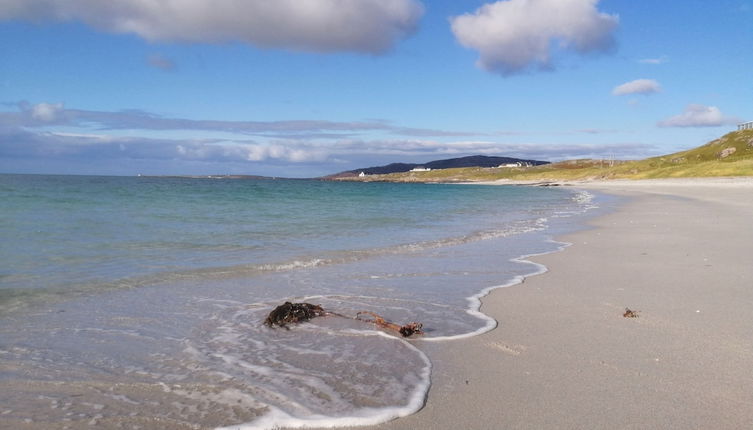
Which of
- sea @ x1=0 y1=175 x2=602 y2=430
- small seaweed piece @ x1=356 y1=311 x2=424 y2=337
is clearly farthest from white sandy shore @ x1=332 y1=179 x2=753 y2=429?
small seaweed piece @ x1=356 y1=311 x2=424 y2=337

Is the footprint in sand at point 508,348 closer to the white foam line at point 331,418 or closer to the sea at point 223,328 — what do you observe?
the sea at point 223,328

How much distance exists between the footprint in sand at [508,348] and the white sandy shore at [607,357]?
0.01 m

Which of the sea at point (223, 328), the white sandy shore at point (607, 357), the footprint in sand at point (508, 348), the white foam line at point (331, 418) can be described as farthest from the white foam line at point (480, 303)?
the white foam line at point (331, 418)

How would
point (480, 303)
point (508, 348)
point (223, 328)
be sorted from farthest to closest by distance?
point (480, 303)
point (223, 328)
point (508, 348)

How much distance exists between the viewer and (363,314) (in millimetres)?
6711

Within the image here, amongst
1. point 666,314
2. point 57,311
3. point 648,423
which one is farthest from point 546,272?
point 57,311

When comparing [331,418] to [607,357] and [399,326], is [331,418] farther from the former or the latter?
[607,357]

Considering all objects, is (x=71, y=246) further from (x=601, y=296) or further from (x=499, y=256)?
(x=601, y=296)

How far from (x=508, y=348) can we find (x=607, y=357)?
0.90m

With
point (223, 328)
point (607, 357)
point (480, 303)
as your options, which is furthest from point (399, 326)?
point (607, 357)

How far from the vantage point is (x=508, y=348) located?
5188mm

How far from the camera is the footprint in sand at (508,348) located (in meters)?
5.05

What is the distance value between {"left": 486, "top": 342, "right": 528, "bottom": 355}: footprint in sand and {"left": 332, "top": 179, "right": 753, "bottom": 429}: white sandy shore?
1 cm

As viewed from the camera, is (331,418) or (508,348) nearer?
(331,418)
